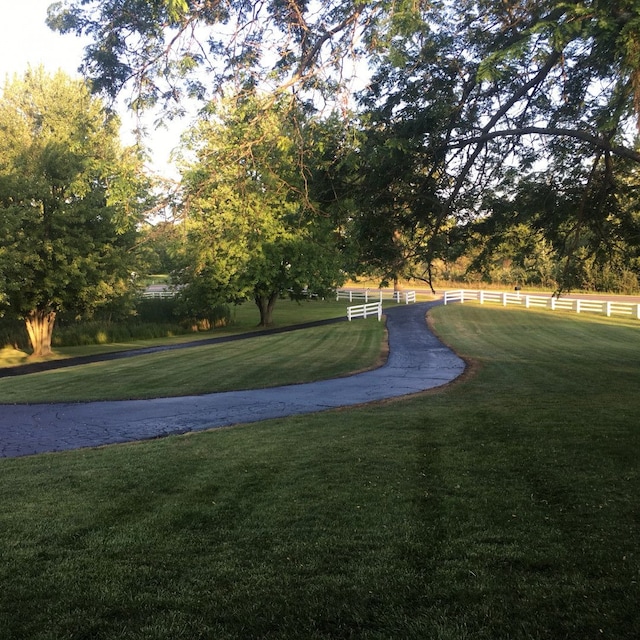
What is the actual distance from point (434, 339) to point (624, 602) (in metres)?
22.1

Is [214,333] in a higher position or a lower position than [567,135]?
lower

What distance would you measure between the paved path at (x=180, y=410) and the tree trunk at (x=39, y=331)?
1418cm

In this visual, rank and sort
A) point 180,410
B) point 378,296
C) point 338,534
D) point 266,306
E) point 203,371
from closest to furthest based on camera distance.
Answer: point 338,534 → point 180,410 → point 203,371 → point 266,306 → point 378,296

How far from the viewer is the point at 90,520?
484 centimetres

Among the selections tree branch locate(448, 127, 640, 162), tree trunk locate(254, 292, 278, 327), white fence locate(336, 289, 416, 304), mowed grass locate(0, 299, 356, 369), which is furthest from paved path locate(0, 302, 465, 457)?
white fence locate(336, 289, 416, 304)

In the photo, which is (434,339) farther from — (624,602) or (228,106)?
(624,602)

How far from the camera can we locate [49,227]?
24703mm

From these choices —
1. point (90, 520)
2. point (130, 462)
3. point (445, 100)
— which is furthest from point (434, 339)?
point (90, 520)

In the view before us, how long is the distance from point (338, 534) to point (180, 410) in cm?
804

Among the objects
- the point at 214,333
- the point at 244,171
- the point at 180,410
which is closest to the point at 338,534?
the point at 244,171

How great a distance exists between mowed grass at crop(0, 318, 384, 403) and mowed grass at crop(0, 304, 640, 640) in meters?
6.14

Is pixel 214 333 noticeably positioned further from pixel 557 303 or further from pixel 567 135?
pixel 567 135

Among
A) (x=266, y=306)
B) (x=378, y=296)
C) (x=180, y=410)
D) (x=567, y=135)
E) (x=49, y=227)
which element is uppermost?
(x=49, y=227)

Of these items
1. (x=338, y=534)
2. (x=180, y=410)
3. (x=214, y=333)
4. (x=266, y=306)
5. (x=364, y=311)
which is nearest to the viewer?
(x=338, y=534)
